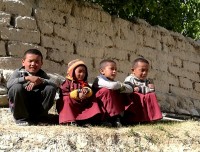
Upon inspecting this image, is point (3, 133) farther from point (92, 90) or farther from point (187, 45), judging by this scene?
point (187, 45)

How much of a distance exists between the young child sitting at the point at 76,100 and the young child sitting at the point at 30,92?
0.56ft

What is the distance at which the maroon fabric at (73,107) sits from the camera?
4793mm

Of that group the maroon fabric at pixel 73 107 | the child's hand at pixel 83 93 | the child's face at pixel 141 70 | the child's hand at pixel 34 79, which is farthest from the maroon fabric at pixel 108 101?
the child's hand at pixel 34 79

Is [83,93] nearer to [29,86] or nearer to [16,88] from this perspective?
[29,86]

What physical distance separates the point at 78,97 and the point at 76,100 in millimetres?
51

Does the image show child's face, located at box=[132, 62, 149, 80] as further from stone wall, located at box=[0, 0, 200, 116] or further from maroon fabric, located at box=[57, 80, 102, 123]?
stone wall, located at box=[0, 0, 200, 116]

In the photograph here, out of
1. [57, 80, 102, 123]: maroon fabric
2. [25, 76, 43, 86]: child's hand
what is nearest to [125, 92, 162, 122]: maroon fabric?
[57, 80, 102, 123]: maroon fabric

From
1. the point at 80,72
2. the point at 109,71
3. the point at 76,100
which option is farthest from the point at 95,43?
the point at 76,100

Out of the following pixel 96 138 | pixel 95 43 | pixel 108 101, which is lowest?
pixel 96 138

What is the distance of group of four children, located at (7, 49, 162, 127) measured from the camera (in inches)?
→ 186

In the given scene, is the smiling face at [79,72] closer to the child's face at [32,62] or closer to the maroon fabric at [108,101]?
the maroon fabric at [108,101]

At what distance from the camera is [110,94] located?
505cm

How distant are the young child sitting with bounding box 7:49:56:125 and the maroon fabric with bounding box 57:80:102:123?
15 cm

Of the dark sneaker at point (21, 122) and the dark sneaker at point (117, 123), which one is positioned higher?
the dark sneaker at point (21, 122)
